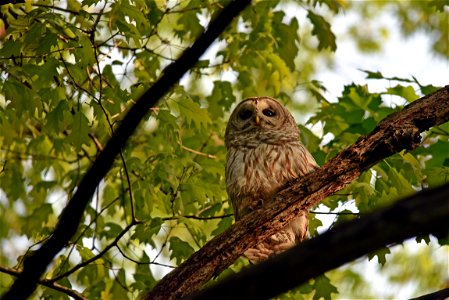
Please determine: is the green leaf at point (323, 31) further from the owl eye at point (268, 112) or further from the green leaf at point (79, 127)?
the green leaf at point (79, 127)

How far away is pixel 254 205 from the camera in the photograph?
5242 millimetres

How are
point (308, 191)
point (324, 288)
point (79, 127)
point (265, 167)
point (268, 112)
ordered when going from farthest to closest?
1. point (268, 112)
2. point (324, 288)
3. point (265, 167)
4. point (79, 127)
5. point (308, 191)

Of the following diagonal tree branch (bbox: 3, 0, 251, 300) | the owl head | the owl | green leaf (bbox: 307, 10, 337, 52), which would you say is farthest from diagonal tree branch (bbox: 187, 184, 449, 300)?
green leaf (bbox: 307, 10, 337, 52)

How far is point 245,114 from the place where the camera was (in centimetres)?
648

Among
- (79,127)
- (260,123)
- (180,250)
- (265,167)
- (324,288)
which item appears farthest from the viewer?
(260,123)

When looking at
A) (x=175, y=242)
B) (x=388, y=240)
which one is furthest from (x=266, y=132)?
(x=388, y=240)

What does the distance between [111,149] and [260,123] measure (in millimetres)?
3935

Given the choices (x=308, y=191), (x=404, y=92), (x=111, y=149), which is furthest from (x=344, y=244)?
(x=404, y=92)

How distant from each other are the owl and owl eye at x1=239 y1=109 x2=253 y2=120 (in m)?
0.10

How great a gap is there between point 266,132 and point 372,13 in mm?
7708

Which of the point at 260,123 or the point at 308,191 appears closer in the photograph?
the point at 308,191

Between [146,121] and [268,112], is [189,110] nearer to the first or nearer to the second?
[146,121]

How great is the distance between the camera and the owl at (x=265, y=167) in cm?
529

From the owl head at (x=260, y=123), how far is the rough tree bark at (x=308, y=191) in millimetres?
1481
